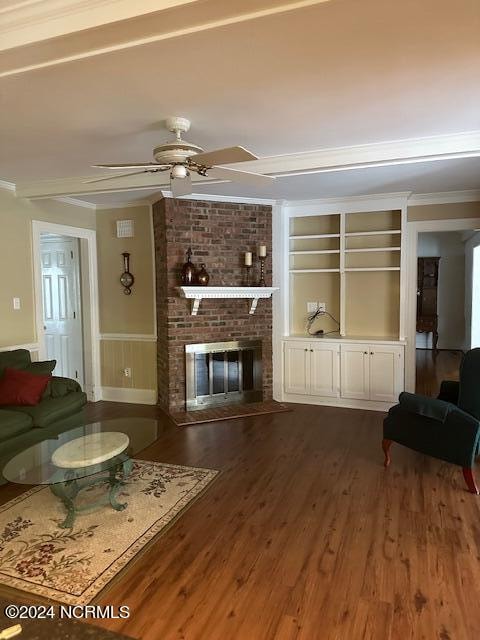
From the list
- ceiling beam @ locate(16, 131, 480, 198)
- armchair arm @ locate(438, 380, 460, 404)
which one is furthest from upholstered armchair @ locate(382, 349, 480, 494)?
ceiling beam @ locate(16, 131, 480, 198)

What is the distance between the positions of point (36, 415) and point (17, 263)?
1.89 m

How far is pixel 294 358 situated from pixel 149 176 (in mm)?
2745

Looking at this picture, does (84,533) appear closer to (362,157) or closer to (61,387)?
(61,387)

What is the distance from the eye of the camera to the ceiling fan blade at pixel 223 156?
92.5 inches

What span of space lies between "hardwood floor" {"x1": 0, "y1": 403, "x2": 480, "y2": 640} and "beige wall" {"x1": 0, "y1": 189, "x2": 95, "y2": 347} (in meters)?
2.18

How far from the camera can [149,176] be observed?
416cm

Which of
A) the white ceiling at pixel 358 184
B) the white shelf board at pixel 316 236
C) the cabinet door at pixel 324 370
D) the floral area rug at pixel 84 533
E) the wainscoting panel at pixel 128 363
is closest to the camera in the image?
the floral area rug at pixel 84 533

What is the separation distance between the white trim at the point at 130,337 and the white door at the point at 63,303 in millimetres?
368

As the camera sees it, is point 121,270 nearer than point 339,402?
No

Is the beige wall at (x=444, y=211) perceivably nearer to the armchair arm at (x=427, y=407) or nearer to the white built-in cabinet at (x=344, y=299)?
the white built-in cabinet at (x=344, y=299)

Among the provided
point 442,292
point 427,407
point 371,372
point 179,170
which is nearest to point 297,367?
point 371,372

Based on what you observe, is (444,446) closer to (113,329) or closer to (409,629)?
(409,629)

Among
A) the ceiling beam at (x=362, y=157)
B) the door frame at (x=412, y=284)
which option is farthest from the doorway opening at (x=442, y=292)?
the ceiling beam at (x=362, y=157)

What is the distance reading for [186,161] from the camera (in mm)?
2670
